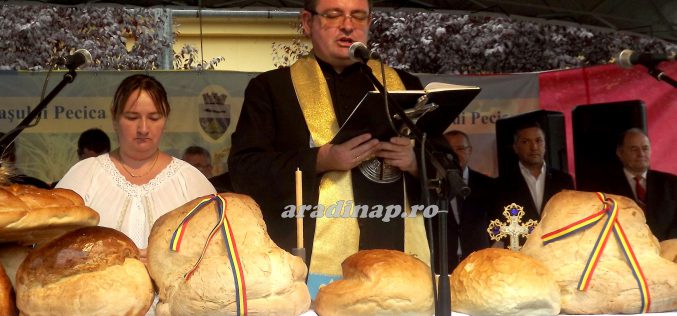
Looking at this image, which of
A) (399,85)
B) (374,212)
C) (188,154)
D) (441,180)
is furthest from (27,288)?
(188,154)

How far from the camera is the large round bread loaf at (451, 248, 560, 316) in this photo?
209 centimetres

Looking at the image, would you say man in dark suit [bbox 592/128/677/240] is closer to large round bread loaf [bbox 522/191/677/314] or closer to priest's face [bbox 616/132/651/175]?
priest's face [bbox 616/132/651/175]

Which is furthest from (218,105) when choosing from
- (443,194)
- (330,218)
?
(443,194)

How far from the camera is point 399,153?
127 inches

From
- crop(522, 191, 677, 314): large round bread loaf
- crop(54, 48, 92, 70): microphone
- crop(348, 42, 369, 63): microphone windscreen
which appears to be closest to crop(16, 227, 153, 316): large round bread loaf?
crop(54, 48, 92, 70): microphone

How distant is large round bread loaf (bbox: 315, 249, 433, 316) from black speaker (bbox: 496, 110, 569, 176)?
Result: 4.76 metres

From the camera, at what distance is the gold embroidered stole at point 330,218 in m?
3.44

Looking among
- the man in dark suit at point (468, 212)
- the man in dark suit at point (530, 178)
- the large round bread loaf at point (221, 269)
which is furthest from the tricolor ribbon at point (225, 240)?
the man in dark suit at point (530, 178)

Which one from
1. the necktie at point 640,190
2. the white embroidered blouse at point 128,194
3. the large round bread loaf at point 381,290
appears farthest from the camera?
the necktie at point 640,190

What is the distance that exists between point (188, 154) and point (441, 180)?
14.4 feet

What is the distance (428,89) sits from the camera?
269 cm

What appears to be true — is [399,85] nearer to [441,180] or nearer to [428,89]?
[428,89]

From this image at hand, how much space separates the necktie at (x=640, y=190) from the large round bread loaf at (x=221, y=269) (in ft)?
16.0

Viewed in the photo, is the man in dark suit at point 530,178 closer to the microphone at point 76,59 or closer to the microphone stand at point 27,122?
the microphone at point 76,59
